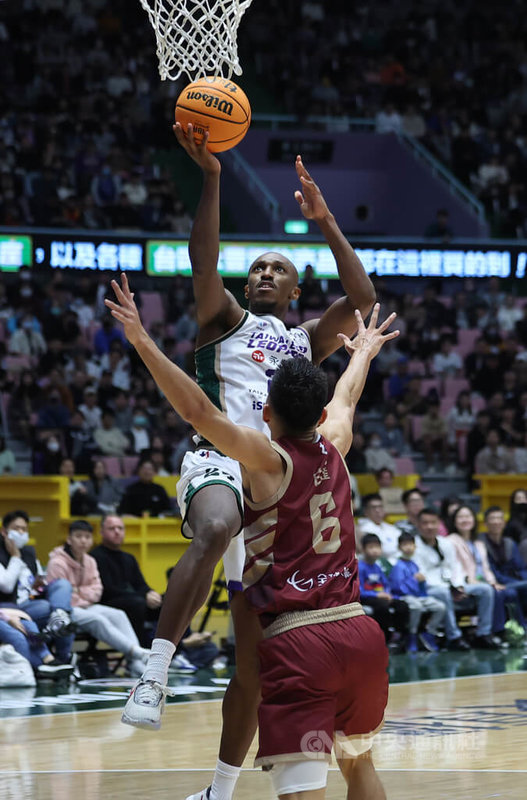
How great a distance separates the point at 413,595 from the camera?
12070 mm

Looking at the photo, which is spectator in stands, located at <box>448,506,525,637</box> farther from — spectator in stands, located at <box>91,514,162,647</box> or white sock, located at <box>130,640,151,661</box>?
white sock, located at <box>130,640,151,661</box>

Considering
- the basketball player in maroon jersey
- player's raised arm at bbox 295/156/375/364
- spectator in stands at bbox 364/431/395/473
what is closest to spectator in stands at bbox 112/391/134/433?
spectator in stands at bbox 364/431/395/473

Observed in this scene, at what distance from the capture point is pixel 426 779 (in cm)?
616

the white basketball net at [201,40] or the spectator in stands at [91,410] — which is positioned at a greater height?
the white basketball net at [201,40]

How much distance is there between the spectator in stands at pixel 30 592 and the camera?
9906mm

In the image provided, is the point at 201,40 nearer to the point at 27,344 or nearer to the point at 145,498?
the point at 145,498

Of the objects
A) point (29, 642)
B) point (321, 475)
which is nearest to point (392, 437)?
point (29, 642)

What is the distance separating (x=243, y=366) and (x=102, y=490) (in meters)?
8.50

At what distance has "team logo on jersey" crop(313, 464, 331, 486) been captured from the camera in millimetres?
4359

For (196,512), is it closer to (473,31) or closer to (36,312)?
(36,312)

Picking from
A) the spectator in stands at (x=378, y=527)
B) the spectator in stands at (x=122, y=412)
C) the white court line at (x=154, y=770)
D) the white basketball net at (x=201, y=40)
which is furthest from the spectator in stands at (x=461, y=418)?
the white basketball net at (x=201, y=40)

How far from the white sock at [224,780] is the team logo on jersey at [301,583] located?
1221 millimetres

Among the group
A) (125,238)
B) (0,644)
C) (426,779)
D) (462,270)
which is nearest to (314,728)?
(426,779)

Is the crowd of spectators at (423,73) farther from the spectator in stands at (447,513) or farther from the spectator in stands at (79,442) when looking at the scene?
the spectator in stands at (447,513)
